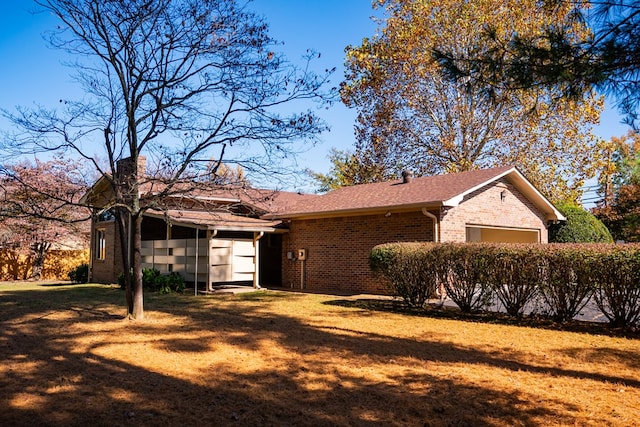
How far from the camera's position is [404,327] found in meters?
9.41

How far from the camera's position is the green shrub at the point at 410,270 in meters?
11.3

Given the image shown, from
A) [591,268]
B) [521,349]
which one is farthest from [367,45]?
[521,349]

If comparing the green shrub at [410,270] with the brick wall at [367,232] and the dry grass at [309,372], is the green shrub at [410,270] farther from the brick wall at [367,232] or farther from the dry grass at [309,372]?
the brick wall at [367,232]

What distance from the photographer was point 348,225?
54.4 ft

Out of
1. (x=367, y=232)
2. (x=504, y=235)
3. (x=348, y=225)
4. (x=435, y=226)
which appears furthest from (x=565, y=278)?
(x=504, y=235)

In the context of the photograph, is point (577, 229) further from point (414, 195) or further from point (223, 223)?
point (223, 223)

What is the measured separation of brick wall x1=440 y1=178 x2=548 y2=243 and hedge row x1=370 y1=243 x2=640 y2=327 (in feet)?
10.4

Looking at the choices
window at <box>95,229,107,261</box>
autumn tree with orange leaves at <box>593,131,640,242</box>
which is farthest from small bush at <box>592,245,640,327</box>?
window at <box>95,229,107,261</box>

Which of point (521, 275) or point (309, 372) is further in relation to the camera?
point (521, 275)

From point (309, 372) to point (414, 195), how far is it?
1026 centimetres

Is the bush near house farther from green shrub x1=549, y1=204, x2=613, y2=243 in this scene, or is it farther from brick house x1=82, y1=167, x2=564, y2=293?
green shrub x1=549, y1=204, x2=613, y2=243

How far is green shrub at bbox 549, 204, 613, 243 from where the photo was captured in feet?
65.7

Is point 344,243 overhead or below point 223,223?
below

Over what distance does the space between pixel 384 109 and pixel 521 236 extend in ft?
32.4
